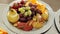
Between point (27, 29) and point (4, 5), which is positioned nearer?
point (27, 29)

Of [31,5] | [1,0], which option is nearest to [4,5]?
[1,0]

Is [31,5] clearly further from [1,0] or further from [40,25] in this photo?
[1,0]

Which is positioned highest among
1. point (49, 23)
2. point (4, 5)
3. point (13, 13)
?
point (4, 5)

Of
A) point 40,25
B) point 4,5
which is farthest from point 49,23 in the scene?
point 4,5

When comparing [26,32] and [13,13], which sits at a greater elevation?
[13,13]

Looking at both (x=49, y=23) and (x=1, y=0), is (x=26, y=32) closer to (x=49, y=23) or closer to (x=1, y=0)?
(x=49, y=23)

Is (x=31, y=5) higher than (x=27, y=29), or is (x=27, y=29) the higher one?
(x=31, y=5)
